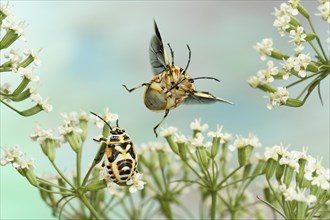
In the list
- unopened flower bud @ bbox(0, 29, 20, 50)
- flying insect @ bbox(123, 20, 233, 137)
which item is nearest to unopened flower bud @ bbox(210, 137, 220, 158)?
flying insect @ bbox(123, 20, 233, 137)

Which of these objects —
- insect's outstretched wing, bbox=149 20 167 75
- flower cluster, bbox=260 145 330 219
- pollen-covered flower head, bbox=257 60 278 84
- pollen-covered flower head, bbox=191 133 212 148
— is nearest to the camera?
flower cluster, bbox=260 145 330 219

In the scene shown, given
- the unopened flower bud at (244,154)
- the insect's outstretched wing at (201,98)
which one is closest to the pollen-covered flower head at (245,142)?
the unopened flower bud at (244,154)

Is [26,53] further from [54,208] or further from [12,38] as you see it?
[54,208]

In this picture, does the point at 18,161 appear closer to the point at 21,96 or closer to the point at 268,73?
the point at 21,96

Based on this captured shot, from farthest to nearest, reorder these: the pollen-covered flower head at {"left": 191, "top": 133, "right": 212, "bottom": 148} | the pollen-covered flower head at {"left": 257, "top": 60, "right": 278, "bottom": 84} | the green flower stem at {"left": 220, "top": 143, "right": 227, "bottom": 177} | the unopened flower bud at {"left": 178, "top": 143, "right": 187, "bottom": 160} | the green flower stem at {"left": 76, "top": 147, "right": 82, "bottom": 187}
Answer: the green flower stem at {"left": 220, "top": 143, "right": 227, "bottom": 177} < the unopened flower bud at {"left": 178, "top": 143, "right": 187, "bottom": 160} < the pollen-covered flower head at {"left": 191, "top": 133, "right": 212, "bottom": 148} < the pollen-covered flower head at {"left": 257, "top": 60, "right": 278, "bottom": 84} < the green flower stem at {"left": 76, "top": 147, "right": 82, "bottom": 187}

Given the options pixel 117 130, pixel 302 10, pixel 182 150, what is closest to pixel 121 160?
pixel 117 130

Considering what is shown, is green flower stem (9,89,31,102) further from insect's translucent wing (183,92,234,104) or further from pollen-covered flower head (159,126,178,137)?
pollen-covered flower head (159,126,178,137)
